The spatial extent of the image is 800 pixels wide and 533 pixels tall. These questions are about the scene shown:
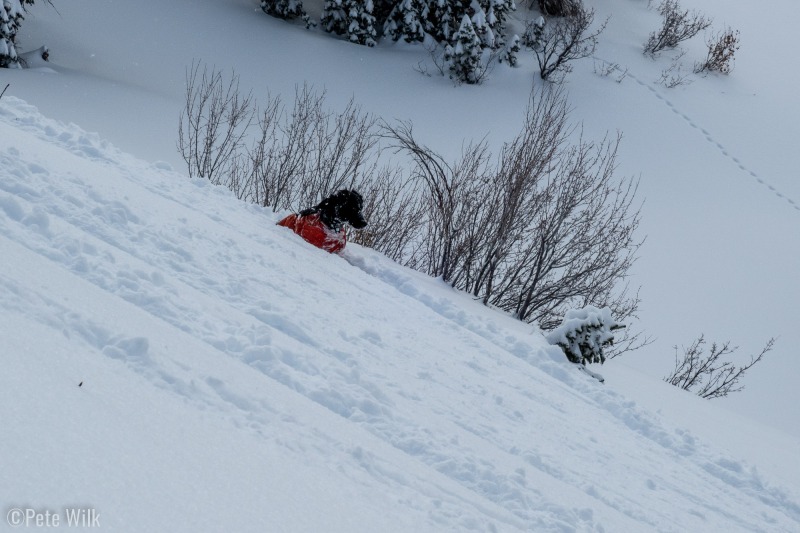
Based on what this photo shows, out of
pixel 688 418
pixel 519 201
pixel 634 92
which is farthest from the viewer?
pixel 634 92

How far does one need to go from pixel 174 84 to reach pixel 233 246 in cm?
1376

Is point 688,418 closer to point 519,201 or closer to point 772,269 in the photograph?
point 519,201

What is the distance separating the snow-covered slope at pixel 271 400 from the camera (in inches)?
80.7

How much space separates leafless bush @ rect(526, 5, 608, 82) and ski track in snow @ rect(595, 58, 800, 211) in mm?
1127

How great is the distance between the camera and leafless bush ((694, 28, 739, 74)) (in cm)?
2252

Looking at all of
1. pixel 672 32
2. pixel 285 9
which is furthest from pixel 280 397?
pixel 672 32

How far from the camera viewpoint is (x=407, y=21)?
20.1 meters

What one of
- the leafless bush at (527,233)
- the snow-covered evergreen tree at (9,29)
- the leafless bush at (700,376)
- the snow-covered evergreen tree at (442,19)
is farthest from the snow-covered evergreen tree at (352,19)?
the leafless bush at (700,376)

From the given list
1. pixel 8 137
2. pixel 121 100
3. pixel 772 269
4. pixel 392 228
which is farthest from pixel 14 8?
pixel 772 269

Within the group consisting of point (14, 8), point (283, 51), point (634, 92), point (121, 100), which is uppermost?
point (634, 92)

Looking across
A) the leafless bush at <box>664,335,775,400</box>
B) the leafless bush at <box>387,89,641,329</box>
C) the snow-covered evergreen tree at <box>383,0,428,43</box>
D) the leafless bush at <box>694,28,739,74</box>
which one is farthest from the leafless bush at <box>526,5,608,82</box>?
the leafless bush at <box>387,89,641,329</box>

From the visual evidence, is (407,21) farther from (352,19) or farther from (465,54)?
(465,54)

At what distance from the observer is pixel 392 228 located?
10.7 meters

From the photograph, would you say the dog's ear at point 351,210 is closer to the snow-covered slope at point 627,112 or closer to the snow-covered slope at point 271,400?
the snow-covered slope at point 271,400
